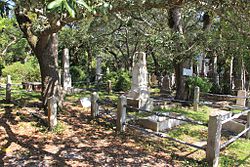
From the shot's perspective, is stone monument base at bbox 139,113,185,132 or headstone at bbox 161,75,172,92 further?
headstone at bbox 161,75,172,92

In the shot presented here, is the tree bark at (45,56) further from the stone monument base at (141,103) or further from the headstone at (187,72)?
the headstone at (187,72)

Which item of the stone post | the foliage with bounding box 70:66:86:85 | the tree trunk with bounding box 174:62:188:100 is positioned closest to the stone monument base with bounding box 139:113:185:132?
the stone post

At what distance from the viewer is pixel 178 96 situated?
517 inches

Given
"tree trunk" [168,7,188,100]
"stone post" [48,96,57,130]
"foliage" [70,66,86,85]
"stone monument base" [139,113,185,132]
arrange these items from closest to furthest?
"stone post" [48,96,57,130]
"stone monument base" [139,113,185,132]
"tree trunk" [168,7,188,100]
"foliage" [70,66,86,85]

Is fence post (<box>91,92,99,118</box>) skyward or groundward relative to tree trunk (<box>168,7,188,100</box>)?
groundward

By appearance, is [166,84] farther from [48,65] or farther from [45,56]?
[45,56]

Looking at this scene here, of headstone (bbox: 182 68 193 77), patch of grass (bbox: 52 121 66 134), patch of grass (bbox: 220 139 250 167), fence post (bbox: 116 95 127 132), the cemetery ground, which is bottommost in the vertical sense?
patch of grass (bbox: 220 139 250 167)

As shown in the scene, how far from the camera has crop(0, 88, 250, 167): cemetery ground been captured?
5.44 meters

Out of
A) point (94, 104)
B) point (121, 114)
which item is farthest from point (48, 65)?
point (121, 114)

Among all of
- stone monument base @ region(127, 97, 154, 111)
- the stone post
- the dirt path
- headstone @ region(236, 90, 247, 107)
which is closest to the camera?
the dirt path

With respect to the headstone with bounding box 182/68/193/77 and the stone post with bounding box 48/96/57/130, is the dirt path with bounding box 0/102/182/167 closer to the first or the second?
the stone post with bounding box 48/96/57/130

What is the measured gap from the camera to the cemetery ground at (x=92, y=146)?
17.9 ft

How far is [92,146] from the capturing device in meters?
6.26

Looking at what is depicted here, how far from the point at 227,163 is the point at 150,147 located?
182 centimetres
